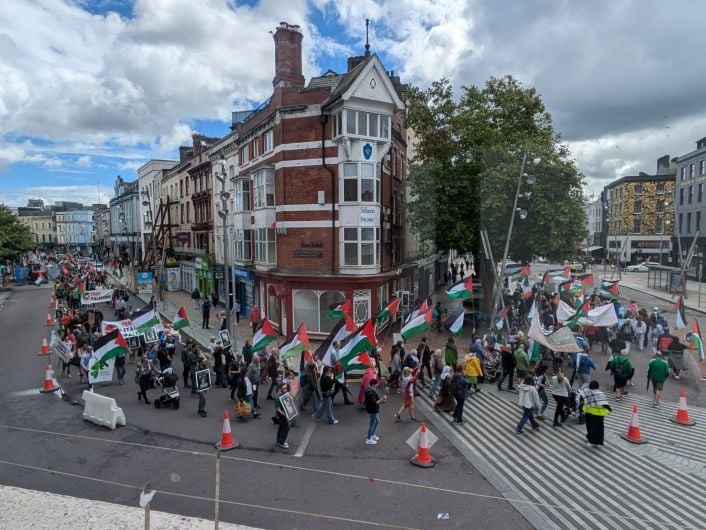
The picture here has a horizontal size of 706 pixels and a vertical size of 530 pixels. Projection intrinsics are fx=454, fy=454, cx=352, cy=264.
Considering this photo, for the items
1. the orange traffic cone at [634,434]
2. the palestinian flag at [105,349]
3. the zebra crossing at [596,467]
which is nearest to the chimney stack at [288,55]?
the palestinian flag at [105,349]

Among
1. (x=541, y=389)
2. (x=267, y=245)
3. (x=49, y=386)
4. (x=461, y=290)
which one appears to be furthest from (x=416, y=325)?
(x=49, y=386)

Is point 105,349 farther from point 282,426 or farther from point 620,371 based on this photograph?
point 620,371

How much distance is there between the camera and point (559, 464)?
972 cm

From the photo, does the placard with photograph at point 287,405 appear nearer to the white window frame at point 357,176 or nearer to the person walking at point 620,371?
the person walking at point 620,371

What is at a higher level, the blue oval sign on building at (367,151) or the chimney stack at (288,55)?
the chimney stack at (288,55)

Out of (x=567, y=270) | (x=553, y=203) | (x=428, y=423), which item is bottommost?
(x=428, y=423)

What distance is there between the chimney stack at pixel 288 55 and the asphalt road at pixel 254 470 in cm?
1637

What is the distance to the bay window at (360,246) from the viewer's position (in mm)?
21438

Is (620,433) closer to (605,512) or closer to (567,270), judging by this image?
(605,512)

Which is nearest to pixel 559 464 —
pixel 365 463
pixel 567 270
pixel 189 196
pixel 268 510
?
pixel 365 463

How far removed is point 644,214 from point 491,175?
64514 mm

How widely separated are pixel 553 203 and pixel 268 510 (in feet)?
62.3

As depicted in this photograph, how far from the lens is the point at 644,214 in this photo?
72500mm

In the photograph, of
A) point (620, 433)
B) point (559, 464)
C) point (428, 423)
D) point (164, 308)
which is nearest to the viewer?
point (559, 464)
